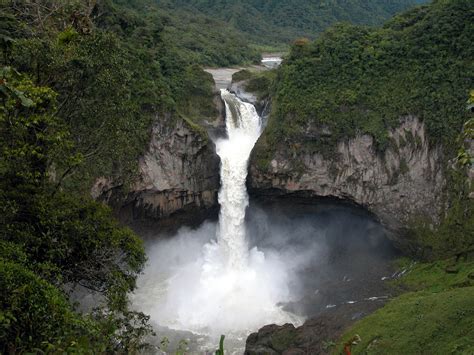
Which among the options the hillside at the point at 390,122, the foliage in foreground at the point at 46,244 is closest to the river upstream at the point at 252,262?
the hillside at the point at 390,122

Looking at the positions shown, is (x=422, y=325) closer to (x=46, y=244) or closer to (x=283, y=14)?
(x=46, y=244)

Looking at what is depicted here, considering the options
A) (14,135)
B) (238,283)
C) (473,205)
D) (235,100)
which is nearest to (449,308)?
(473,205)

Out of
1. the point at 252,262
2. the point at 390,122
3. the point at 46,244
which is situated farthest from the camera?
the point at 252,262

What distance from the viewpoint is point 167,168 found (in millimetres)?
24594

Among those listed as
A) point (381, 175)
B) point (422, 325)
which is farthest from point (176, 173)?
point (422, 325)

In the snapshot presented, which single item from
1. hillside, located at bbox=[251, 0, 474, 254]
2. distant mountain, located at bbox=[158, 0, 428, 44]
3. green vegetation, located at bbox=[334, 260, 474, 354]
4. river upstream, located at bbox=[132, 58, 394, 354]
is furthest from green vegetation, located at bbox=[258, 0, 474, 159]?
distant mountain, located at bbox=[158, 0, 428, 44]

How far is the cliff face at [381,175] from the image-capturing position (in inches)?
982

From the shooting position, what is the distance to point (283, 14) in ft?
266

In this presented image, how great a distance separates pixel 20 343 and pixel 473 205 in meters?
22.5

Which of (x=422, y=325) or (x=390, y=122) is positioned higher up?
(x=390, y=122)

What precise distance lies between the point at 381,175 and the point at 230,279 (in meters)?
10.1

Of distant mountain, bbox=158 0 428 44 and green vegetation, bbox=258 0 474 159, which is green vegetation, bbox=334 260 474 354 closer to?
green vegetation, bbox=258 0 474 159

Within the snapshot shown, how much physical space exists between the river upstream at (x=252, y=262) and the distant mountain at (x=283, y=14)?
4966cm

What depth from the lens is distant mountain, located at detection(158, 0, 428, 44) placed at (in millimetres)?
75000
